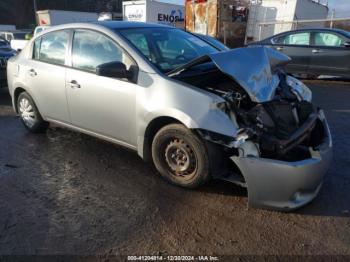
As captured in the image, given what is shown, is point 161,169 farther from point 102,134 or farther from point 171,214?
point 102,134

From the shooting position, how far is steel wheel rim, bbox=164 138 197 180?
3.69m

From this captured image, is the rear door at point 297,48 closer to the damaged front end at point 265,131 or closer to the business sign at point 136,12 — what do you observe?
the damaged front end at point 265,131

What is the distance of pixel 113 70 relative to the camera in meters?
3.89

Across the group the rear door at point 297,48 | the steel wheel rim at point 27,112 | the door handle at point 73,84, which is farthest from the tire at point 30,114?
the rear door at point 297,48

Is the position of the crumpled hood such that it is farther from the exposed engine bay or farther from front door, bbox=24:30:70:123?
front door, bbox=24:30:70:123

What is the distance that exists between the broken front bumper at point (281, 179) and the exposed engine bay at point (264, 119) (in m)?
0.11

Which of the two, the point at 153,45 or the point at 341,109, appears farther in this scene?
the point at 341,109

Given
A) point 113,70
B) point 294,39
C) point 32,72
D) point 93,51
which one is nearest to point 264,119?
point 113,70

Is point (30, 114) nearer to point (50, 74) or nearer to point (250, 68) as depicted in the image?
point (50, 74)

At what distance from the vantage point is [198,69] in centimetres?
403

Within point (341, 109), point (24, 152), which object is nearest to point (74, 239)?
point (24, 152)

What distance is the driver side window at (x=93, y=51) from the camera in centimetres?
419

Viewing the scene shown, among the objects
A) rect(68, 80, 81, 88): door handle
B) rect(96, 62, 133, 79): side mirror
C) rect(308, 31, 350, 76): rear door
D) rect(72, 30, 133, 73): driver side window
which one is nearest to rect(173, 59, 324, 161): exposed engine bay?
rect(96, 62, 133, 79): side mirror

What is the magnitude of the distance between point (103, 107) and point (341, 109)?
15.2ft
